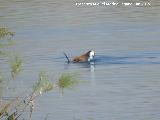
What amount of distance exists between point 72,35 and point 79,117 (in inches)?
472

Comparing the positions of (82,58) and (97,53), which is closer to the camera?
(82,58)

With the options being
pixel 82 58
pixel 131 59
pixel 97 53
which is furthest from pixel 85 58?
pixel 97 53

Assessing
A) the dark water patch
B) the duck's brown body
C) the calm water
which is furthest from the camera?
the duck's brown body

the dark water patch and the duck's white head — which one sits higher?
the duck's white head

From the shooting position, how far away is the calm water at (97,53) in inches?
468

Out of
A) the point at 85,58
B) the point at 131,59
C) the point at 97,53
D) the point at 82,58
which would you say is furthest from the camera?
the point at 97,53

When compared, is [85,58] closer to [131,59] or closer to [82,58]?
[82,58]

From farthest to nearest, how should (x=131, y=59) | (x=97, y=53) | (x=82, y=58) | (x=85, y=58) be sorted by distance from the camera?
(x=97, y=53), (x=131, y=59), (x=85, y=58), (x=82, y=58)

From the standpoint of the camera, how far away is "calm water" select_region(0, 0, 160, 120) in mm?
11891

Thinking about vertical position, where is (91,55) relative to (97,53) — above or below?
above

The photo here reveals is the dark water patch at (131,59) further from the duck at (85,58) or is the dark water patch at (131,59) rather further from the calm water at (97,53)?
the duck at (85,58)

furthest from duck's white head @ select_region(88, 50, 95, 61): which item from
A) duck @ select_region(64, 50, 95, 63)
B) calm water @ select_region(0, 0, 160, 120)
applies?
calm water @ select_region(0, 0, 160, 120)

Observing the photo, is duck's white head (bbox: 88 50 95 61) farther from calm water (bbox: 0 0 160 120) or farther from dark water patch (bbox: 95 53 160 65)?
calm water (bbox: 0 0 160 120)

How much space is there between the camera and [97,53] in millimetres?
18812
